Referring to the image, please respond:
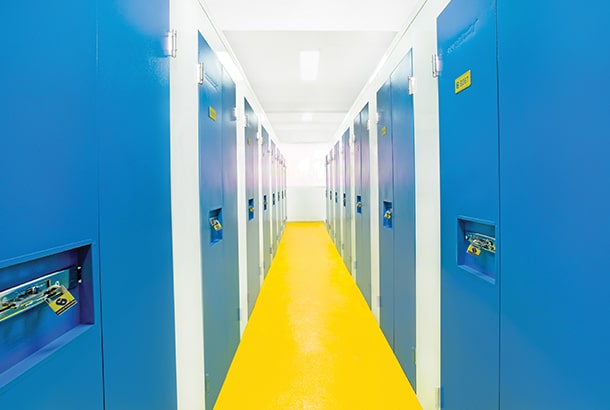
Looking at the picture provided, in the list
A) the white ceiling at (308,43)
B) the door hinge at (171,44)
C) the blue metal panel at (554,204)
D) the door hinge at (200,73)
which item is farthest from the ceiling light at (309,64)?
the blue metal panel at (554,204)

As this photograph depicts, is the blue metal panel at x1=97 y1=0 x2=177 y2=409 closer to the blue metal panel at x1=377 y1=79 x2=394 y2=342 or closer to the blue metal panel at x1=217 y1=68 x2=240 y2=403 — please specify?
the blue metal panel at x1=217 y1=68 x2=240 y2=403

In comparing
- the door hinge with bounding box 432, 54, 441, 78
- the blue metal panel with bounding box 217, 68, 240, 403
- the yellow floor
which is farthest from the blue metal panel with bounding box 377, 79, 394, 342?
the blue metal panel with bounding box 217, 68, 240, 403

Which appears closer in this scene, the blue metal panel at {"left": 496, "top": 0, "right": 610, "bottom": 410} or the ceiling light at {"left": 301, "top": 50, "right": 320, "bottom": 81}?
the blue metal panel at {"left": 496, "top": 0, "right": 610, "bottom": 410}

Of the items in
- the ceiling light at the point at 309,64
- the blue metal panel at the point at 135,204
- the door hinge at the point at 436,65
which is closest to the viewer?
the blue metal panel at the point at 135,204

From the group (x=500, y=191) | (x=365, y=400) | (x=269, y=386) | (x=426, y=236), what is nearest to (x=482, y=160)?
(x=500, y=191)

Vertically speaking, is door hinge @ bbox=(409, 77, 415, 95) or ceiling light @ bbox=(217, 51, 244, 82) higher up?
ceiling light @ bbox=(217, 51, 244, 82)

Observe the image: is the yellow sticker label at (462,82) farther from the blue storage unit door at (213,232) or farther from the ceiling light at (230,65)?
the ceiling light at (230,65)

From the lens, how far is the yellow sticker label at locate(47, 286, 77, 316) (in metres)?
0.67

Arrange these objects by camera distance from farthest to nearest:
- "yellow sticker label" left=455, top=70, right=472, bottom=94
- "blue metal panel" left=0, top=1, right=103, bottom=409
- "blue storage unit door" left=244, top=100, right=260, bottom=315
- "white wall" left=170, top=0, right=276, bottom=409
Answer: "blue storage unit door" left=244, top=100, right=260, bottom=315
"white wall" left=170, top=0, right=276, bottom=409
"yellow sticker label" left=455, top=70, right=472, bottom=94
"blue metal panel" left=0, top=1, right=103, bottom=409

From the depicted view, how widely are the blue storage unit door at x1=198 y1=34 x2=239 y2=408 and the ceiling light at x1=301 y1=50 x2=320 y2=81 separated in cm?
227

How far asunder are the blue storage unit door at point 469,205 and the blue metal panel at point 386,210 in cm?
79

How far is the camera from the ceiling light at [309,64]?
3.88 meters

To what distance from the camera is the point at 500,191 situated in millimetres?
1040

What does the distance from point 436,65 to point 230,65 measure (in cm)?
155
